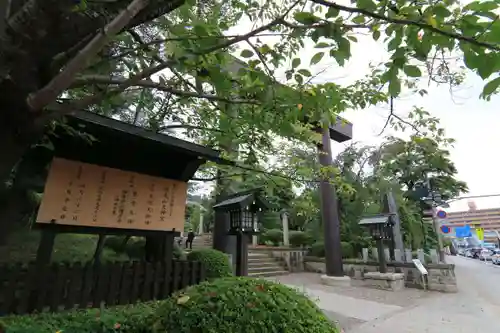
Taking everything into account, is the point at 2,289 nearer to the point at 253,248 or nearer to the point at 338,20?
the point at 338,20

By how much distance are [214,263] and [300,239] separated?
11141mm

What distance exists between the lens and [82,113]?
3.13 m

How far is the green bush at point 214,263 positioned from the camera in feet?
18.2

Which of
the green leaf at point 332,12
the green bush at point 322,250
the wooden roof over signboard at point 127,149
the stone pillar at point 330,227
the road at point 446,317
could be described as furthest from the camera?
the green bush at point 322,250

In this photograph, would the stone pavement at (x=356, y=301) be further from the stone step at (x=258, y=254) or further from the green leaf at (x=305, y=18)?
the green leaf at (x=305, y=18)

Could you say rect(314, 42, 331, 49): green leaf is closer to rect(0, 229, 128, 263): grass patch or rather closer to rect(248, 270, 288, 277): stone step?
rect(0, 229, 128, 263): grass patch

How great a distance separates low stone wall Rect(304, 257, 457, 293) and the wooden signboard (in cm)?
874

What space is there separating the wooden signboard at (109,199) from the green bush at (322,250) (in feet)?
34.3

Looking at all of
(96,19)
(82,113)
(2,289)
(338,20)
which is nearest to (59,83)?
(96,19)

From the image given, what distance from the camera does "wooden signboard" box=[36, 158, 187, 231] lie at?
3371 millimetres

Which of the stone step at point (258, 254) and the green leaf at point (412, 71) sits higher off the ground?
the green leaf at point (412, 71)

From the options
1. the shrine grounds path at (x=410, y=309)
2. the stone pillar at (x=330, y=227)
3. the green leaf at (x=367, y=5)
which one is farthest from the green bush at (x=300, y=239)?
the green leaf at (x=367, y=5)

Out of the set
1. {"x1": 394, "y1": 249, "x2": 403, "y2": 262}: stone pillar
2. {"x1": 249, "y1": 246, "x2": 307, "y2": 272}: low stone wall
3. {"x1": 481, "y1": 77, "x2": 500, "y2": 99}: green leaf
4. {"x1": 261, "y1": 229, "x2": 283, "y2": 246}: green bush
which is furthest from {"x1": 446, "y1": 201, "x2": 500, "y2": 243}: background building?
{"x1": 481, "y1": 77, "x2": 500, "y2": 99}: green leaf

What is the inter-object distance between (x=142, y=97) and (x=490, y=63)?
332cm
